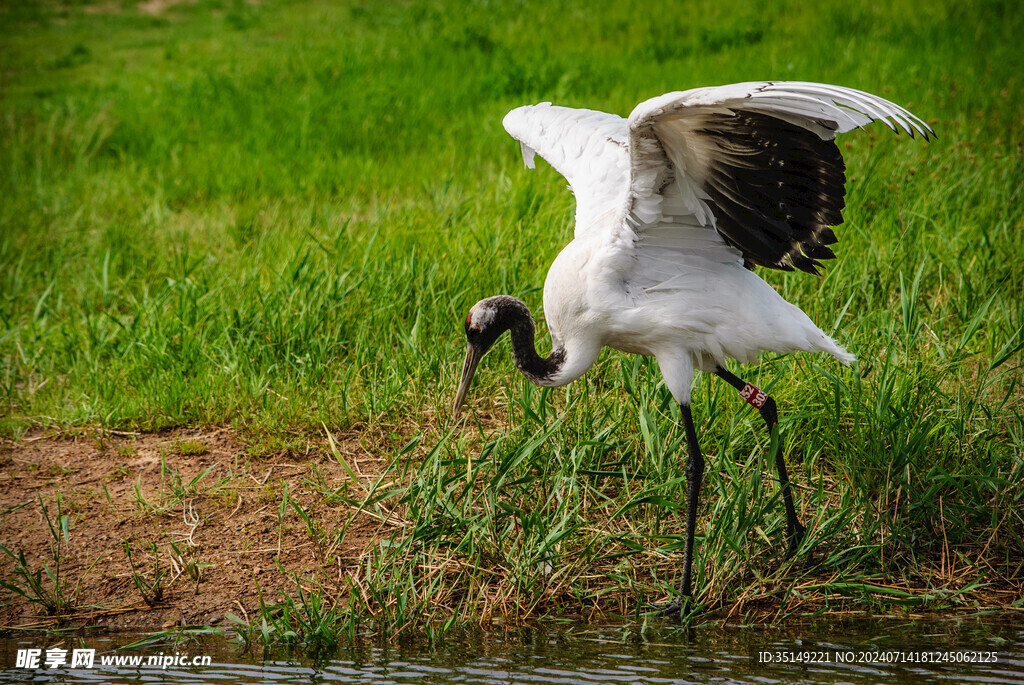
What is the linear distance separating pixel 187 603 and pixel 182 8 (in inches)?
538

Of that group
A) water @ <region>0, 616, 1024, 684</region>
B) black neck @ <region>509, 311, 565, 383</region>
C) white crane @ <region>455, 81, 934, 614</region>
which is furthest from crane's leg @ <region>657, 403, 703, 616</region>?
black neck @ <region>509, 311, 565, 383</region>

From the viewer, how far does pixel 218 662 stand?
3.05m

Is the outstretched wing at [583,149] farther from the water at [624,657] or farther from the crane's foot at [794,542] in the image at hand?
the water at [624,657]

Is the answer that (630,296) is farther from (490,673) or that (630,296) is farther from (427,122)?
(427,122)

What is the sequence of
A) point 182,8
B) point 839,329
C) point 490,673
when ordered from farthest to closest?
point 182,8
point 839,329
point 490,673

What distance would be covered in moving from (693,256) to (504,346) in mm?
1282

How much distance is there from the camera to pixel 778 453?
371 centimetres

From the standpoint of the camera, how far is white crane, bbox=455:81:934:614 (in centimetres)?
311

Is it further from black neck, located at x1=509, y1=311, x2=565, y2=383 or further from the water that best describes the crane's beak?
the water

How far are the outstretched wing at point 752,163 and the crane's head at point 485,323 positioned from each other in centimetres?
63

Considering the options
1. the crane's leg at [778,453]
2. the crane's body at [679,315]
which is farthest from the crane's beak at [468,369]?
the crane's leg at [778,453]

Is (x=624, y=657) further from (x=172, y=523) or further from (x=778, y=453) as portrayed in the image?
(x=172, y=523)

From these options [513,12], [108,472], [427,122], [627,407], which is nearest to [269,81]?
Answer: [427,122]

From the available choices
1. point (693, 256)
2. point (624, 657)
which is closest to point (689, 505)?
point (624, 657)
